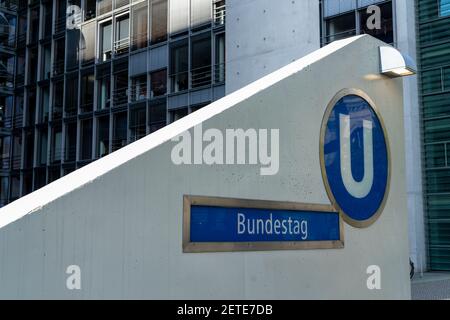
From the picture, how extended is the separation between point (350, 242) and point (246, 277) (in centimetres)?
171

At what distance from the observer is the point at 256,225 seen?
5.07 meters

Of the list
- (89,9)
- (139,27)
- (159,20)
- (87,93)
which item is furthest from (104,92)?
(89,9)

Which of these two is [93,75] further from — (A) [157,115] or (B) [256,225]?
(B) [256,225]

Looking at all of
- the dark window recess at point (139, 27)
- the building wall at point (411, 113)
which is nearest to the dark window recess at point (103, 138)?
the dark window recess at point (139, 27)

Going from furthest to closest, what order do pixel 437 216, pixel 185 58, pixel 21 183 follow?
pixel 21 183, pixel 185 58, pixel 437 216

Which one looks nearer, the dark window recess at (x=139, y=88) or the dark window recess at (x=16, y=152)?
the dark window recess at (x=139, y=88)

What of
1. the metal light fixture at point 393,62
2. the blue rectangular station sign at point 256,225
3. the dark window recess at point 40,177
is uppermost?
the dark window recess at point 40,177

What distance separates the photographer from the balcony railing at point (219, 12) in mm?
27906

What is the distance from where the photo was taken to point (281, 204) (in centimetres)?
533

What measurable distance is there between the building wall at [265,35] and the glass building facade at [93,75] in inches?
59.2

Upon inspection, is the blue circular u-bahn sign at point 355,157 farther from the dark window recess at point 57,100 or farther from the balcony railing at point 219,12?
the dark window recess at point 57,100

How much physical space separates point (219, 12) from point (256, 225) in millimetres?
24371
